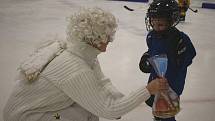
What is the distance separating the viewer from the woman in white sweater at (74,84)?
60.1 inches

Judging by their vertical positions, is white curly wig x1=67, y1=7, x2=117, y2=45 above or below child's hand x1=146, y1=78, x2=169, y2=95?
above

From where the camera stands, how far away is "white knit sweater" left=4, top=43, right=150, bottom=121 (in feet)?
5.00

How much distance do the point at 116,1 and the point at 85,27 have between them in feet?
21.3

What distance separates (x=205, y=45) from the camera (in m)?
4.73

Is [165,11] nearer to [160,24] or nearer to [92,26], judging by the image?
[160,24]

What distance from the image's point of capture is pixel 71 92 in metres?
1.53

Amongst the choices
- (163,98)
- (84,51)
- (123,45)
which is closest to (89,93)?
(84,51)

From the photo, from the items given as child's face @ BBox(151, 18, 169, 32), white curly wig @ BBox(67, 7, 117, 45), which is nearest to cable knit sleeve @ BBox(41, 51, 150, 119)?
white curly wig @ BBox(67, 7, 117, 45)

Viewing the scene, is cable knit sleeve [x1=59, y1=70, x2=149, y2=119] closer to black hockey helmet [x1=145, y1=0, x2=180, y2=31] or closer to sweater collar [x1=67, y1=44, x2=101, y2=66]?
sweater collar [x1=67, y1=44, x2=101, y2=66]

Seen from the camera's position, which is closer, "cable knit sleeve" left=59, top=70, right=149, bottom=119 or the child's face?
"cable knit sleeve" left=59, top=70, right=149, bottom=119

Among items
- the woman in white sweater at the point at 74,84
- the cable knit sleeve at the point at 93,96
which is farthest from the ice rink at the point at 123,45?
the cable knit sleeve at the point at 93,96

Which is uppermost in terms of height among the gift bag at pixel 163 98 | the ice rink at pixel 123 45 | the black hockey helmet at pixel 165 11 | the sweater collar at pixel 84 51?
the black hockey helmet at pixel 165 11

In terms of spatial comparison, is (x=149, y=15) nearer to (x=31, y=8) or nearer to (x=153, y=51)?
(x=153, y=51)

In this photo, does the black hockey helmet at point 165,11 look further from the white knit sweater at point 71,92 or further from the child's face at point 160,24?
the white knit sweater at point 71,92
